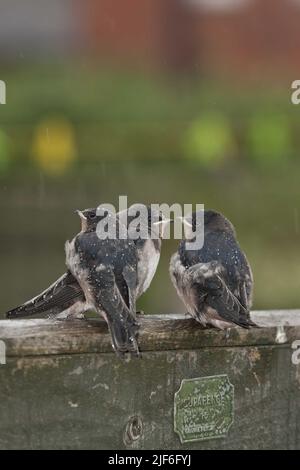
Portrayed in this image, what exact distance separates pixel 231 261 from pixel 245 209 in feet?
17.5

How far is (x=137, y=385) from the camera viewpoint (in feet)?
11.0

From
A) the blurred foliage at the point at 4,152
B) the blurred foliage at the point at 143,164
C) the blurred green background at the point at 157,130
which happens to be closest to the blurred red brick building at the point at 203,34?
the blurred green background at the point at 157,130

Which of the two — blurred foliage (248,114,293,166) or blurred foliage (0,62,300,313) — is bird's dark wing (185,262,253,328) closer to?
blurred foliage (0,62,300,313)

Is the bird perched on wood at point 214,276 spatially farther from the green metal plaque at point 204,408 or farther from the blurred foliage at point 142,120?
the blurred foliage at point 142,120

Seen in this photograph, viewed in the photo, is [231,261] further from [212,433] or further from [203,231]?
[212,433]

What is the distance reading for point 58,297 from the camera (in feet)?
12.2

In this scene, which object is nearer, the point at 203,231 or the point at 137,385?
the point at 137,385

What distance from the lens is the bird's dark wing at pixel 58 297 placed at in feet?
12.0

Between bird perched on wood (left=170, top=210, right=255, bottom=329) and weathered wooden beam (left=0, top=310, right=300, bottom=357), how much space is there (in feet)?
0.18

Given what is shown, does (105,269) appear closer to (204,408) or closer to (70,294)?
(70,294)

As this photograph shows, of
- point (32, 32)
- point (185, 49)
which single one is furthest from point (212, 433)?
point (32, 32)

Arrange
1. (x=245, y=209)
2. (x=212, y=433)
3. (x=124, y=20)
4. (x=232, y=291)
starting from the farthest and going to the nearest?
(x=124, y=20), (x=245, y=209), (x=232, y=291), (x=212, y=433)

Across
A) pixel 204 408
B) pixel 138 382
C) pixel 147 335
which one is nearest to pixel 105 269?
pixel 147 335

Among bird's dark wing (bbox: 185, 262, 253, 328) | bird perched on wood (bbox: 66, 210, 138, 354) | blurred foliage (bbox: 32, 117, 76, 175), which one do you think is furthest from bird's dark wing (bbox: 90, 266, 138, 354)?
blurred foliage (bbox: 32, 117, 76, 175)
